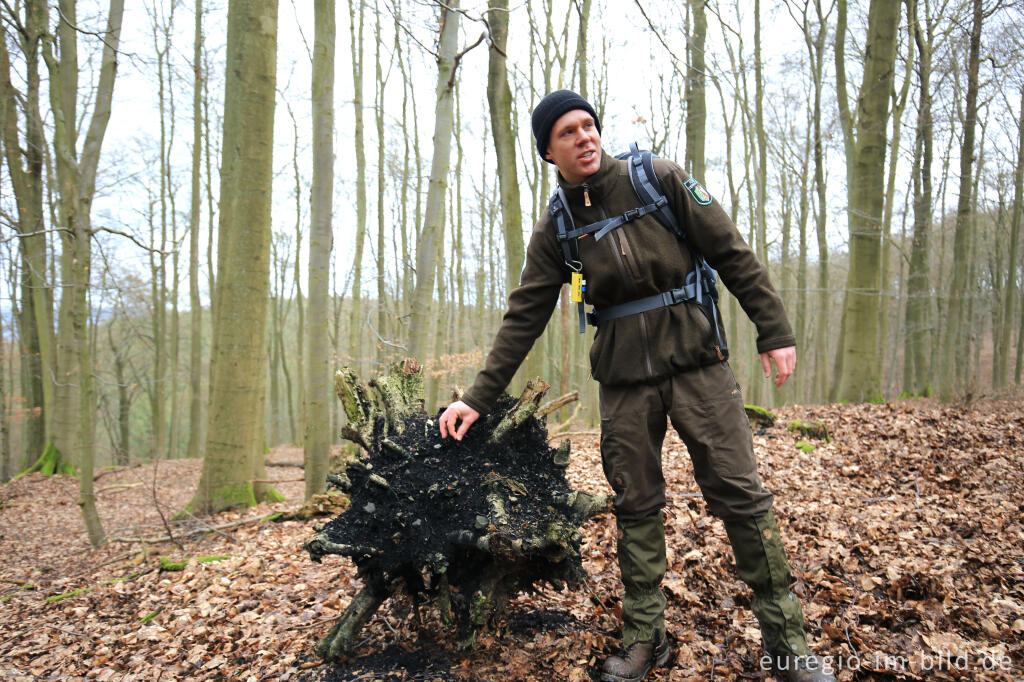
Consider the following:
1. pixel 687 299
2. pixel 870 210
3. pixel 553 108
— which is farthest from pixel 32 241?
pixel 870 210

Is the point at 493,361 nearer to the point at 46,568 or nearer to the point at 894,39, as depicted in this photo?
the point at 46,568

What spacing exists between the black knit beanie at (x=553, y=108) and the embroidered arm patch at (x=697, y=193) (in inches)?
21.2

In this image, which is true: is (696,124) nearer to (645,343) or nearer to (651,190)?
(651,190)

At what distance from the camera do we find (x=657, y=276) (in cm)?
248

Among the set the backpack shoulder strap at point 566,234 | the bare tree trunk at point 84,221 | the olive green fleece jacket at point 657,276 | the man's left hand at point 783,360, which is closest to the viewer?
the man's left hand at point 783,360

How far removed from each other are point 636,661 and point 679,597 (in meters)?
0.73

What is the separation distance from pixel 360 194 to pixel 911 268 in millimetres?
14576

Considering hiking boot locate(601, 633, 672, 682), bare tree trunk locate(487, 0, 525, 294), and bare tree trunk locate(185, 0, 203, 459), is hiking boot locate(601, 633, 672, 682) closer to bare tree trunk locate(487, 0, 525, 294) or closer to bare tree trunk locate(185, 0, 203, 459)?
bare tree trunk locate(487, 0, 525, 294)

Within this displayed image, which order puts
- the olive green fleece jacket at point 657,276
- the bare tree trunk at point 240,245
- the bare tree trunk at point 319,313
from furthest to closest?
the bare tree trunk at point 319,313 → the bare tree trunk at point 240,245 → the olive green fleece jacket at point 657,276

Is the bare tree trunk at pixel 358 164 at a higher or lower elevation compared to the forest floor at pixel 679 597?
higher

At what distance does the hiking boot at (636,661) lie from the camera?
2.37m

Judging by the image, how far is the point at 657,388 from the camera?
8.25ft

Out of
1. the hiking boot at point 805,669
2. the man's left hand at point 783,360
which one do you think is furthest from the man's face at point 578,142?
the hiking boot at point 805,669

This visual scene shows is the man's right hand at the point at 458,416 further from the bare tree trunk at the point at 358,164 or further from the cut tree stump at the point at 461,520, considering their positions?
the bare tree trunk at the point at 358,164
